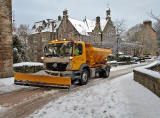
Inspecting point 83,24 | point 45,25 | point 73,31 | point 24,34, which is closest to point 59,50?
point 24,34

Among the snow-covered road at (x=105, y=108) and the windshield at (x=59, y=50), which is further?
the windshield at (x=59, y=50)

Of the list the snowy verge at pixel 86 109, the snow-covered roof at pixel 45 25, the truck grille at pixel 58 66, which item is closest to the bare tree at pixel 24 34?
the truck grille at pixel 58 66

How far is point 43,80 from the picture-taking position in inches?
301

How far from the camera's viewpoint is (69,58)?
8250 millimetres

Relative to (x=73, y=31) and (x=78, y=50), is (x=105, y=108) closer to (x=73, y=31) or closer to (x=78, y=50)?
(x=78, y=50)

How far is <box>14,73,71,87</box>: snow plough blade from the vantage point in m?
7.28

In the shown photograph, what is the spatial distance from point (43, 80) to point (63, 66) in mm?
1317

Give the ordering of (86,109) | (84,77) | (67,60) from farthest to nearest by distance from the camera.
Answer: (84,77) < (67,60) < (86,109)

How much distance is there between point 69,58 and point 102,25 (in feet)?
128

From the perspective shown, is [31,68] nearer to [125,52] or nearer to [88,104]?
[88,104]

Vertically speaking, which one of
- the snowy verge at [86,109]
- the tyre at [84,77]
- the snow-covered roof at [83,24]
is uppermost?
the snow-covered roof at [83,24]

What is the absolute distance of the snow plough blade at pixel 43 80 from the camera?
7.28 meters

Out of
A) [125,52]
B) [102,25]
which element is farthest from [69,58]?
[102,25]

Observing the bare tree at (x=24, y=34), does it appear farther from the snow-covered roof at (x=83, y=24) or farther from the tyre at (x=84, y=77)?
the tyre at (x=84, y=77)
